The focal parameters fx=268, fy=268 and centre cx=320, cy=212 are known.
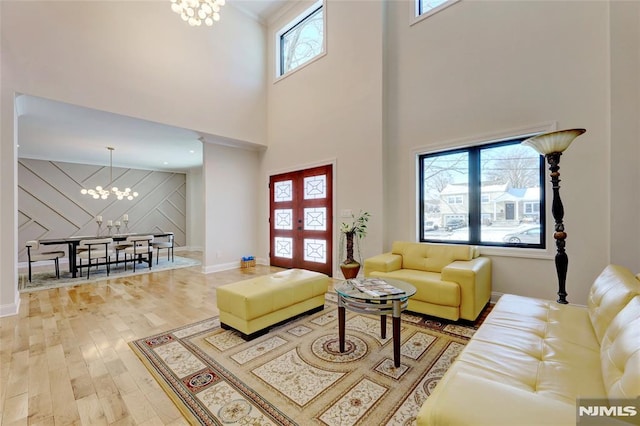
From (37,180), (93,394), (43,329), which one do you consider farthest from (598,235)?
(37,180)

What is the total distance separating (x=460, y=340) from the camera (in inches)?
97.1

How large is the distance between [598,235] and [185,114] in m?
6.14

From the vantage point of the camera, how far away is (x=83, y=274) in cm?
546

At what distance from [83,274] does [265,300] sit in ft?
17.0

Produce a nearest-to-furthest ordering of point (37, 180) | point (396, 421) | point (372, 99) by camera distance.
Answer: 1. point (396, 421)
2. point (372, 99)
3. point (37, 180)

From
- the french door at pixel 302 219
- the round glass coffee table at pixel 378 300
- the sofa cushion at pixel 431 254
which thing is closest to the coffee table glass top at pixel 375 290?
the round glass coffee table at pixel 378 300

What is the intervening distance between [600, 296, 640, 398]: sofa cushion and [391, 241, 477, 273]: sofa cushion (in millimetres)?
2025

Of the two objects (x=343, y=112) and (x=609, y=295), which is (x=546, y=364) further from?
(x=343, y=112)

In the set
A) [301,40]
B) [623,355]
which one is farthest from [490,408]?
[301,40]

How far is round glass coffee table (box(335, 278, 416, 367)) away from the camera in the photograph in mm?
2018

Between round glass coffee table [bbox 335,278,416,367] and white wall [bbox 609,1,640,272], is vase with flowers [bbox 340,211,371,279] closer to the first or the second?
round glass coffee table [bbox 335,278,416,367]

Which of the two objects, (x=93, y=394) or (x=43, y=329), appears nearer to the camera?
(x=93, y=394)

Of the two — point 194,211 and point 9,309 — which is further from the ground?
point 194,211

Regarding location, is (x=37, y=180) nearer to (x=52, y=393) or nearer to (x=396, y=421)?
(x=52, y=393)
